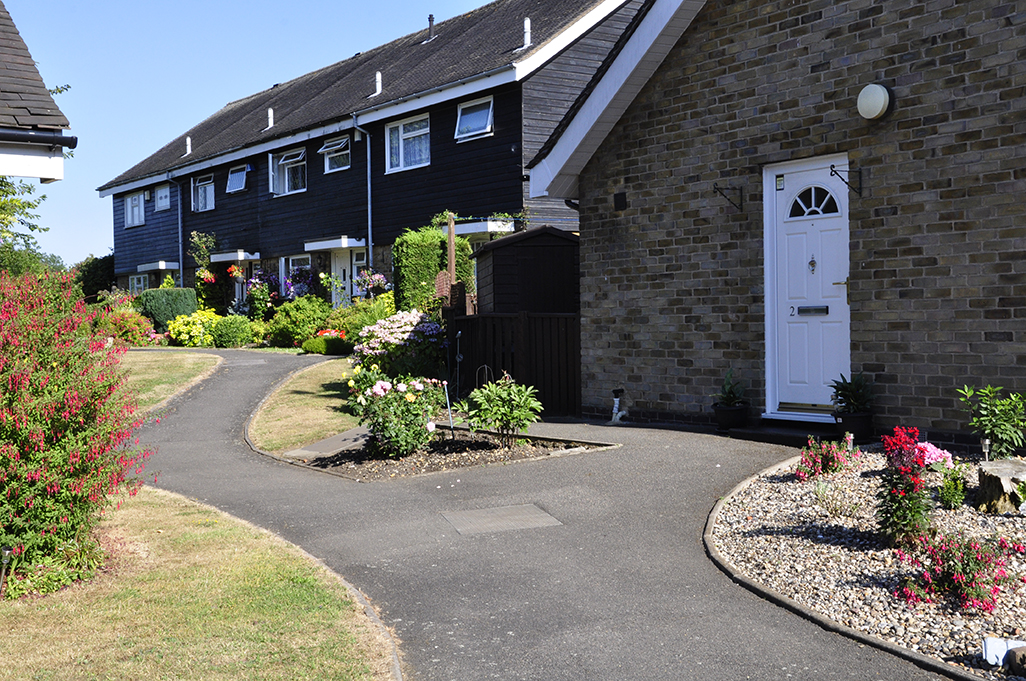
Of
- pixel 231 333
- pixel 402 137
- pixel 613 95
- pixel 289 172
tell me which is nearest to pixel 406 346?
pixel 613 95

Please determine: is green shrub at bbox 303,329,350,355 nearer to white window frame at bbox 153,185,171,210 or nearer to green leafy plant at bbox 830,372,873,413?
green leafy plant at bbox 830,372,873,413

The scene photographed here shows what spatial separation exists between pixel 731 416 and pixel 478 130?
42.1 feet

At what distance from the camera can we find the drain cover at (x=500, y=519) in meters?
7.36

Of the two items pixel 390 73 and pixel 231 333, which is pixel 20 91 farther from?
pixel 390 73

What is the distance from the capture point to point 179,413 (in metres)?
15.2

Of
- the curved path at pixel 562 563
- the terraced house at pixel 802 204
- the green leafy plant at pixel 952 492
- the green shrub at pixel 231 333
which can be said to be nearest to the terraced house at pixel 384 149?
the green shrub at pixel 231 333

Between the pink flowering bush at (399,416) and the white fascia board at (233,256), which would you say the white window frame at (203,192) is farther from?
the pink flowering bush at (399,416)

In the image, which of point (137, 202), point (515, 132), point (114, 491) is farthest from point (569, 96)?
point (137, 202)

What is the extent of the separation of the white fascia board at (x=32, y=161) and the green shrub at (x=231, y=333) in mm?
19481

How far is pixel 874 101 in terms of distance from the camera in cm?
935

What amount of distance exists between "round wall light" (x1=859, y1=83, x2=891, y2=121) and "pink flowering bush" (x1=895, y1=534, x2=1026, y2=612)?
5443 mm

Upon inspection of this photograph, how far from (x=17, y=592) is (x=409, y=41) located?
26.9 m

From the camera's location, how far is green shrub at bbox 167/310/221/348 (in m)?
28.0

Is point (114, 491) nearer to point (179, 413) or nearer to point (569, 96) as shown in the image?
point (179, 413)
